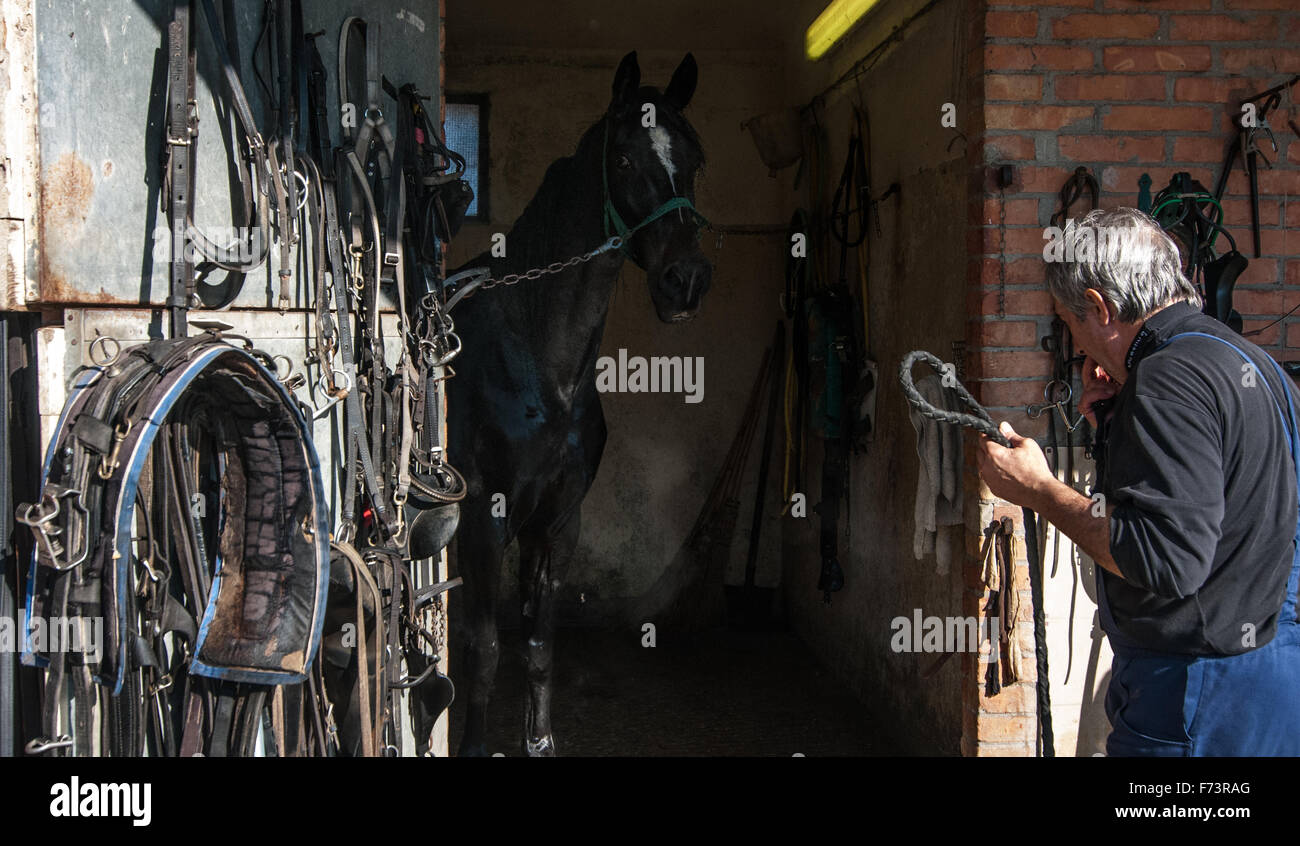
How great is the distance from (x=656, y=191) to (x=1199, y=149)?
1886mm

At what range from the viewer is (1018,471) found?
2145mm

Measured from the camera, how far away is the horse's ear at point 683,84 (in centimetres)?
410

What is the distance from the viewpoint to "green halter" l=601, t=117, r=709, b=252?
3523 millimetres

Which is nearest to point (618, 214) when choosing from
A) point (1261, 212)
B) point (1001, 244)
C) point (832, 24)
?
point (1001, 244)

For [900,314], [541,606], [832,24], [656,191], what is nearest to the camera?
[656,191]

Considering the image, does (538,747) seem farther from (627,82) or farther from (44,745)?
(627,82)

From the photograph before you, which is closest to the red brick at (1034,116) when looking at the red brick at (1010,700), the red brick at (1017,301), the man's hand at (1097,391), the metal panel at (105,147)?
the red brick at (1017,301)

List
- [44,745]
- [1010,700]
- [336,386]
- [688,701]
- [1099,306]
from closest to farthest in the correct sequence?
[44,745] → [1099,306] → [336,386] → [1010,700] → [688,701]

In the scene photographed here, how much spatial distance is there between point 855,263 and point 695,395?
1672 millimetres

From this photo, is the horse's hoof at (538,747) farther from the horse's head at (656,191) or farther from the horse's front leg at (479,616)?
the horse's head at (656,191)

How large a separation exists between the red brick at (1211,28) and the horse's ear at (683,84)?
1.77 metres

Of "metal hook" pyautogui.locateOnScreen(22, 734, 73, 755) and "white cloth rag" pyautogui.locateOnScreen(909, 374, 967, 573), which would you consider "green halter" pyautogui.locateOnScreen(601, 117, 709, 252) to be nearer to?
"white cloth rag" pyautogui.locateOnScreen(909, 374, 967, 573)

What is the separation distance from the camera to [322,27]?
2617mm

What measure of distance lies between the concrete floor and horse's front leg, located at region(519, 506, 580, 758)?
0.12m
